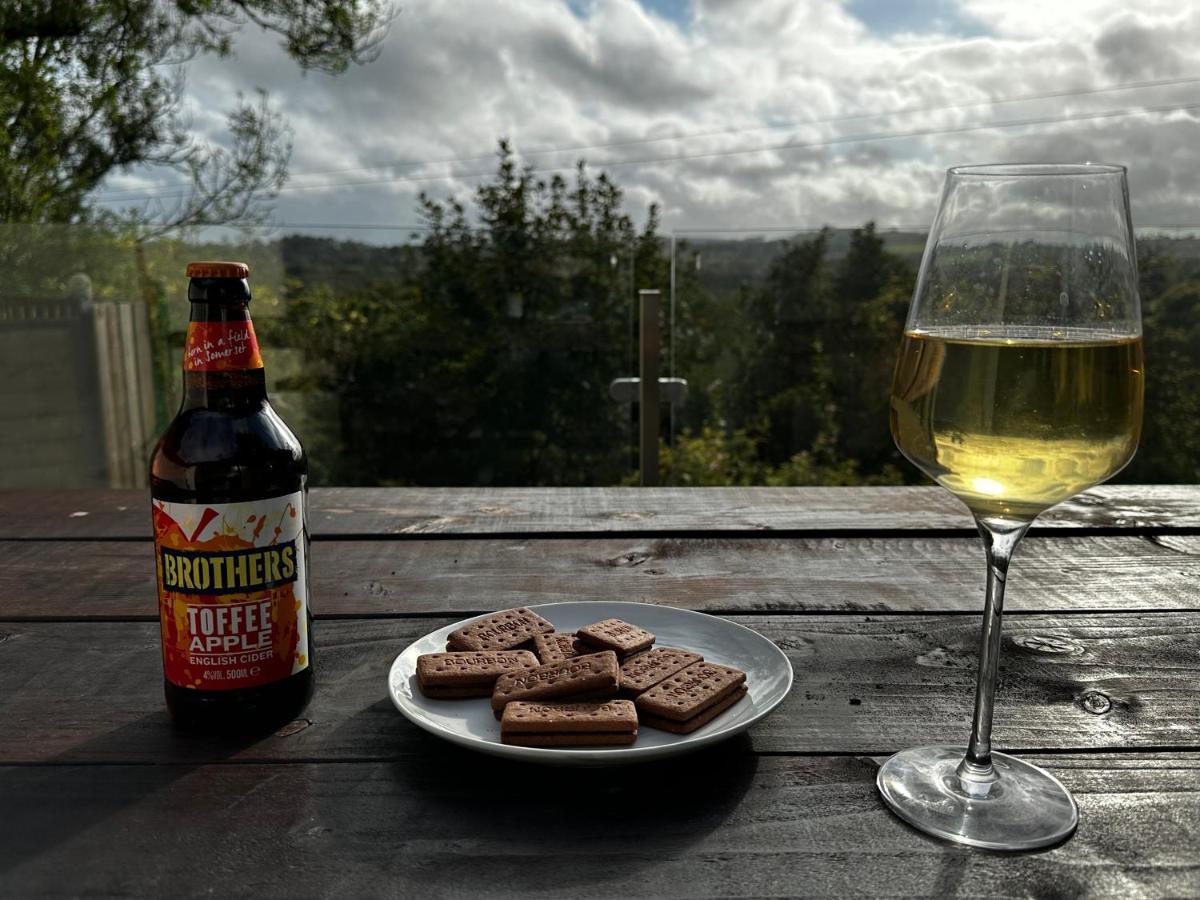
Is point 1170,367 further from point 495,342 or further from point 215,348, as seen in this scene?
point 215,348

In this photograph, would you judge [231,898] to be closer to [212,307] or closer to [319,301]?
[212,307]

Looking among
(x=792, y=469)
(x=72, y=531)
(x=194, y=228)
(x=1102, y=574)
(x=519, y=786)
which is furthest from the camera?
(x=194, y=228)

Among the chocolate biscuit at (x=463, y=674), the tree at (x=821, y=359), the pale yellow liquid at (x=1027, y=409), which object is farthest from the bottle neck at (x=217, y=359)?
the tree at (x=821, y=359)

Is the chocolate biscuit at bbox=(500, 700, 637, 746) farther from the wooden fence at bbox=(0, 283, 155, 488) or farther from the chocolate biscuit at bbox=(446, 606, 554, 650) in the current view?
the wooden fence at bbox=(0, 283, 155, 488)

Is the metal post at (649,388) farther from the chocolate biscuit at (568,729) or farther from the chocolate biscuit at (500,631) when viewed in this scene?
the chocolate biscuit at (568,729)

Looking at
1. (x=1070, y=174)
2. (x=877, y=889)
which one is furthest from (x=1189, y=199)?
(x=877, y=889)

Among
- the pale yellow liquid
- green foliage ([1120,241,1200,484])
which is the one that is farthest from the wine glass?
green foliage ([1120,241,1200,484])
